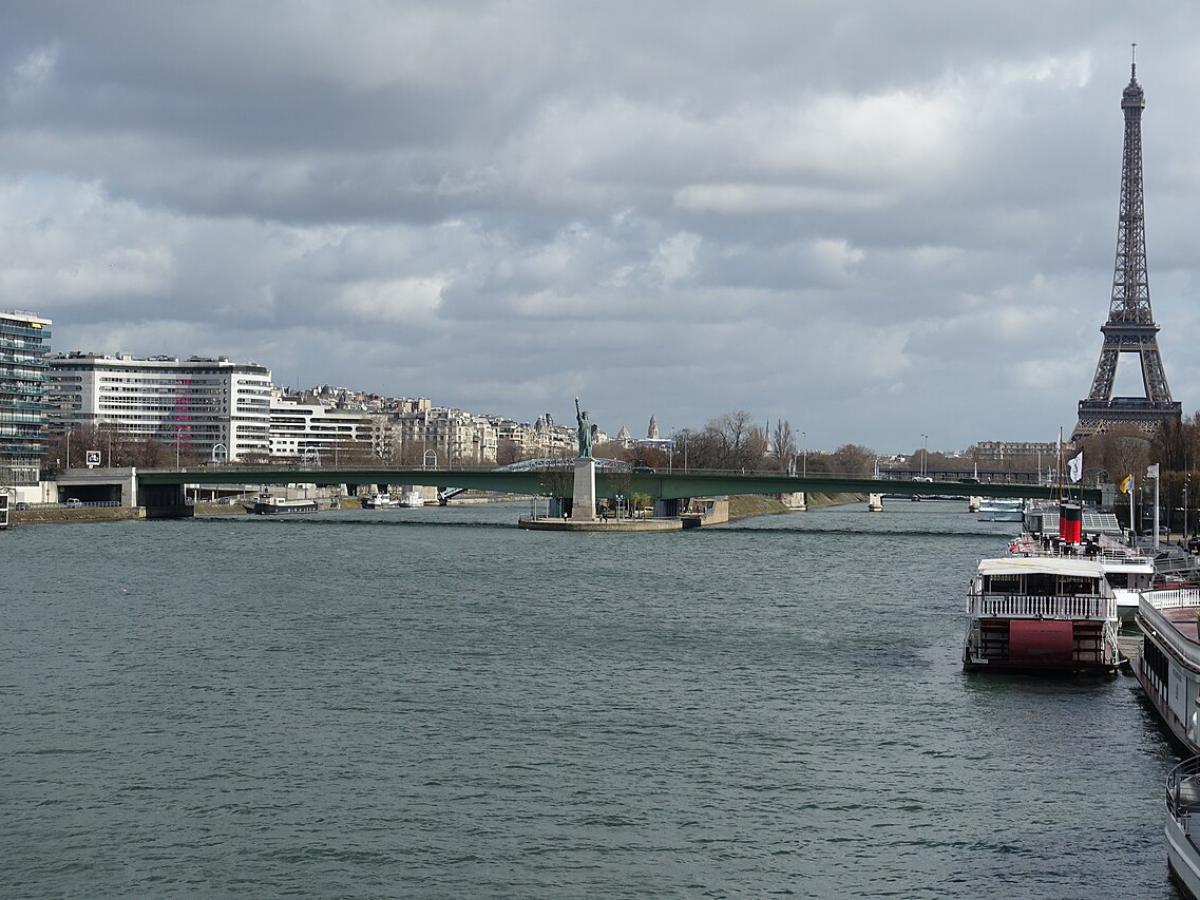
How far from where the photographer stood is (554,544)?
3300 inches

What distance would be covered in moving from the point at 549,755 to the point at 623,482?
80170 mm

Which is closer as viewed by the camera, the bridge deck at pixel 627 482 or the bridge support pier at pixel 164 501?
the bridge deck at pixel 627 482

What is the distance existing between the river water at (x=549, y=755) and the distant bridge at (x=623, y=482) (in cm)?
4595

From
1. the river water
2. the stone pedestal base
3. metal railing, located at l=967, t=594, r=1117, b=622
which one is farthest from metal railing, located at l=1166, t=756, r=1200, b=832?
the stone pedestal base

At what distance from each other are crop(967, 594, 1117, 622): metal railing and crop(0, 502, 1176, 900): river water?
150 centimetres

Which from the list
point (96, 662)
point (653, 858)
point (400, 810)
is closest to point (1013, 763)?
point (653, 858)

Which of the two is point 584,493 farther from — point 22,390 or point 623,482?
point 22,390

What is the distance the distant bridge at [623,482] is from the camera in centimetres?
9362

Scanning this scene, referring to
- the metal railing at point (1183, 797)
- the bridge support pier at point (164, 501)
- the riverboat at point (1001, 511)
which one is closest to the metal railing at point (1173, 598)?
the metal railing at point (1183, 797)

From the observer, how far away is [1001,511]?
460 feet

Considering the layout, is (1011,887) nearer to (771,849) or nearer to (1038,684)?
(771,849)

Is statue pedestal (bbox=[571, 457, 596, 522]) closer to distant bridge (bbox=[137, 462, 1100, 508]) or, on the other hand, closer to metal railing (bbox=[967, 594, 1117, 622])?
distant bridge (bbox=[137, 462, 1100, 508])

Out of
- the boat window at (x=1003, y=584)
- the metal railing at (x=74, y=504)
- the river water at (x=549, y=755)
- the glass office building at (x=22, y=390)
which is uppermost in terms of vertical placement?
the glass office building at (x=22, y=390)

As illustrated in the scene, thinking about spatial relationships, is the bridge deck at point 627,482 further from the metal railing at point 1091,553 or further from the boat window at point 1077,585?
the boat window at point 1077,585
